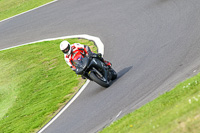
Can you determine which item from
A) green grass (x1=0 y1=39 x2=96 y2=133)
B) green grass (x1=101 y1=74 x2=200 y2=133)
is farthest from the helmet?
green grass (x1=101 y1=74 x2=200 y2=133)

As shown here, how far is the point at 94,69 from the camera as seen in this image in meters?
11.7

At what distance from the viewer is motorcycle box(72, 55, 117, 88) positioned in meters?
11.6

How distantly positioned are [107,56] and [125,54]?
0.99 m

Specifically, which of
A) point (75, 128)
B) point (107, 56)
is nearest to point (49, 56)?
point (107, 56)

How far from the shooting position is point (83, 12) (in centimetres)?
2075

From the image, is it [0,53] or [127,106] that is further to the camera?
[0,53]

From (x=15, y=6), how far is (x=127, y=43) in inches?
574

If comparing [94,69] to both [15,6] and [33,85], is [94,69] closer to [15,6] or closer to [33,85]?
[33,85]

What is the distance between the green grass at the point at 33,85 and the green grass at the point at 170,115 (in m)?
4.63

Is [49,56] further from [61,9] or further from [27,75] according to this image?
[61,9]

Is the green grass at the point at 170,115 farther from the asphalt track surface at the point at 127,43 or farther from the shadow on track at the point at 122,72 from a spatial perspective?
the shadow on track at the point at 122,72

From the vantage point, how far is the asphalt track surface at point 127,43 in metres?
10.4

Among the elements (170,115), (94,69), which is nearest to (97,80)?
(94,69)

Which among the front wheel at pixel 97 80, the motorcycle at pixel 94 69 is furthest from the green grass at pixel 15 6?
the front wheel at pixel 97 80
